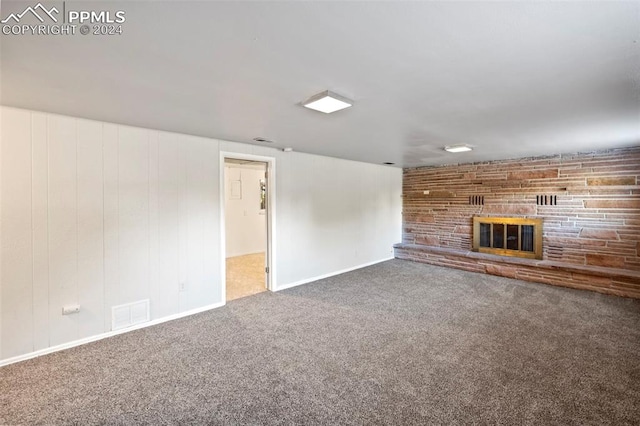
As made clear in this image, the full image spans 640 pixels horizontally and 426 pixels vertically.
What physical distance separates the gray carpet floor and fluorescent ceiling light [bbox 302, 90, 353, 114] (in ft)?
7.08

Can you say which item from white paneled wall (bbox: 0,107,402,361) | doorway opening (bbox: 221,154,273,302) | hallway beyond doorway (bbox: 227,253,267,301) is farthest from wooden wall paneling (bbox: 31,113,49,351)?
doorway opening (bbox: 221,154,273,302)

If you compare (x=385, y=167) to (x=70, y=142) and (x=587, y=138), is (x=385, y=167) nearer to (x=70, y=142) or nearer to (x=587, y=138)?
(x=587, y=138)

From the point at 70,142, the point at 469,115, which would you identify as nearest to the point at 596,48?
the point at 469,115

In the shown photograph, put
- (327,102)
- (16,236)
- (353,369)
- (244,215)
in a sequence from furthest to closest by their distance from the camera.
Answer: (244,215) < (16,236) < (353,369) < (327,102)

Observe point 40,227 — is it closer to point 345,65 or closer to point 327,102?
point 327,102

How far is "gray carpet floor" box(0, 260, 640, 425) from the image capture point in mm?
1891

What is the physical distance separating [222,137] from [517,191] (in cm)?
518

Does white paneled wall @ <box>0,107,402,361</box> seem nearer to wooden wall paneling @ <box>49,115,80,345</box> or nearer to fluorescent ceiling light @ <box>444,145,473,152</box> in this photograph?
wooden wall paneling @ <box>49,115,80,345</box>

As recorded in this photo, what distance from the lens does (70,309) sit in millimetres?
2752

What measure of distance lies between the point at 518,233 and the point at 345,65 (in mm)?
5209

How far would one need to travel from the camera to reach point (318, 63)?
169 centimetres

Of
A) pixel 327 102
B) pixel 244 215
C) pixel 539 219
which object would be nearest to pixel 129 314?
pixel 327 102

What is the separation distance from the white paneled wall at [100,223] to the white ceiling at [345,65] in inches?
12.5

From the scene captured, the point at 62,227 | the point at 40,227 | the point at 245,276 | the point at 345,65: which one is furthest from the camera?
the point at 245,276
